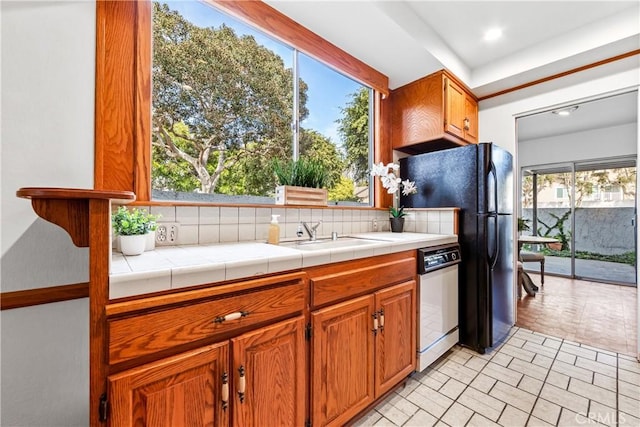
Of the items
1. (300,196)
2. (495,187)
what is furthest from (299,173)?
(495,187)

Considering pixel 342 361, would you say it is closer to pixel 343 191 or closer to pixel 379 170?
pixel 343 191

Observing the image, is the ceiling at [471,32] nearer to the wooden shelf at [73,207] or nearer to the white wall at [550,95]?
the white wall at [550,95]

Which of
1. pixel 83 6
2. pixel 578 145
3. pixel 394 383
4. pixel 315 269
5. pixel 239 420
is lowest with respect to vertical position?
pixel 394 383

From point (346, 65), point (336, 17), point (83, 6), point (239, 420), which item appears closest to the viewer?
point (239, 420)

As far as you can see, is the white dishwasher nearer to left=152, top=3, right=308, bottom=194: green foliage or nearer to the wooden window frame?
left=152, top=3, right=308, bottom=194: green foliage

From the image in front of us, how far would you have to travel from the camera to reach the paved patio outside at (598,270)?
4160mm

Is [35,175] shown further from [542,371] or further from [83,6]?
[542,371]

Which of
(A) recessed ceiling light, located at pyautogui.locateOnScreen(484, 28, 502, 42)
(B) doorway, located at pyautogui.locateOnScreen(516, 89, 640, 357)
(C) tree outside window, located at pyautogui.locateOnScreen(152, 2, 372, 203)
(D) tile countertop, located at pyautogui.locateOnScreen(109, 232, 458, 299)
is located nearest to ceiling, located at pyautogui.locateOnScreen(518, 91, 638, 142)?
(B) doorway, located at pyautogui.locateOnScreen(516, 89, 640, 357)

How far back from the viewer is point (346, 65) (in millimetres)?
2191

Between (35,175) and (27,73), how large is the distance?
364 mm

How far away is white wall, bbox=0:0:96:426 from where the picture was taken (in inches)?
35.7

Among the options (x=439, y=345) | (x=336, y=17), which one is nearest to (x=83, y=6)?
(x=336, y=17)

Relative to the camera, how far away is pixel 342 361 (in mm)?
1281

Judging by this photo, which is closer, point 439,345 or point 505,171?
point 439,345
